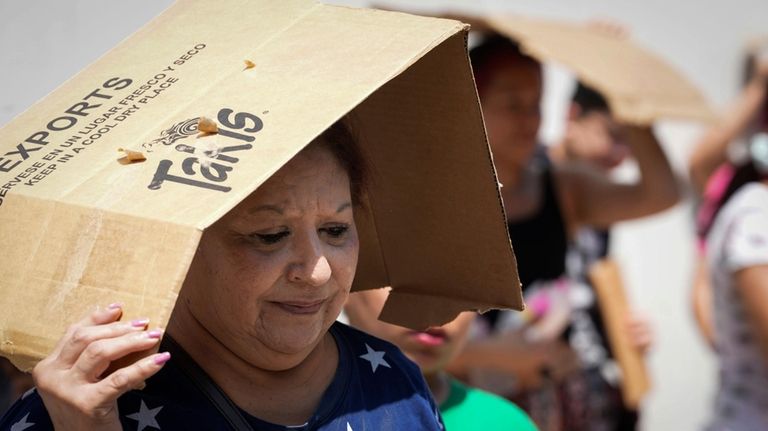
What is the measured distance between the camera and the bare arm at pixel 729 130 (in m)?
4.79

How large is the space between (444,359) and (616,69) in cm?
129

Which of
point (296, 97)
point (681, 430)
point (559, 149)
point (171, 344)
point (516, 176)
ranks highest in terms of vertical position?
point (296, 97)

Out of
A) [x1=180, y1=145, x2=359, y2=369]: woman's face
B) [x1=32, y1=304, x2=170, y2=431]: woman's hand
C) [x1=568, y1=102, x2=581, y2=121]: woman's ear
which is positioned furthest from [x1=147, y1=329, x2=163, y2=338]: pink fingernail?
[x1=568, y1=102, x2=581, y2=121]: woman's ear

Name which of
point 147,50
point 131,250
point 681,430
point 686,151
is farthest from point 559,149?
point 131,250

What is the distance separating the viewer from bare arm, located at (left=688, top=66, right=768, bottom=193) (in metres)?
4.79

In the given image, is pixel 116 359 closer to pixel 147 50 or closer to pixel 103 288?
pixel 103 288

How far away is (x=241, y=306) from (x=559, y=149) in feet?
13.7

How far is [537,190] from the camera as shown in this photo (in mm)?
4305

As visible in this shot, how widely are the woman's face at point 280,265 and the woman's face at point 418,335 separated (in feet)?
3.10

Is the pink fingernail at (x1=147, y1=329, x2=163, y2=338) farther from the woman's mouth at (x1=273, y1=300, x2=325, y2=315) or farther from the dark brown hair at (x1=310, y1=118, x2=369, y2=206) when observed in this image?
the dark brown hair at (x1=310, y1=118, x2=369, y2=206)

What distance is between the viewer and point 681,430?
6.86 meters

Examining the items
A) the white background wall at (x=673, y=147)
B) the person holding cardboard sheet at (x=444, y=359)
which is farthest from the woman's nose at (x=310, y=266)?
the white background wall at (x=673, y=147)

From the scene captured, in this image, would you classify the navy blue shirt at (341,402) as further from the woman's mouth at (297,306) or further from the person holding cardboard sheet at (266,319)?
the woman's mouth at (297,306)

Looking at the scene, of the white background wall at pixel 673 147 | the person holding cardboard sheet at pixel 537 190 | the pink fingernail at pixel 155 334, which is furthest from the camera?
the white background wall at pixel 673 147
